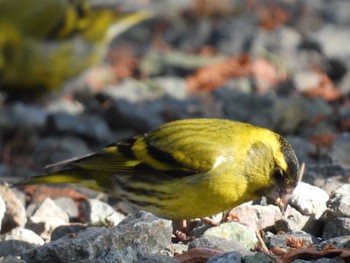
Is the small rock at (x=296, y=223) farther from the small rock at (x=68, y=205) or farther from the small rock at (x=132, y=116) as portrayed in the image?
the small rock at (x=132, y=116)

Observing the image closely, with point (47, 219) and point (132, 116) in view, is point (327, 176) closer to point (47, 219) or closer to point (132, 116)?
point (47, 219)

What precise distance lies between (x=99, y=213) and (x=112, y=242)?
1.22 m

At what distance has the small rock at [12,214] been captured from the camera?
5.19 meters

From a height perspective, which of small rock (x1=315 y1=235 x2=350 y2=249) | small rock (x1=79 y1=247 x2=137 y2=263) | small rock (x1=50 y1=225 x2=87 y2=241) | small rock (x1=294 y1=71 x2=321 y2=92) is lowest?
small rock (x1=315 y1=235 x2=350 y2=249)

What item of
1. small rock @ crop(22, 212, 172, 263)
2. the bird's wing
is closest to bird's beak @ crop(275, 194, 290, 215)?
the bird's wing

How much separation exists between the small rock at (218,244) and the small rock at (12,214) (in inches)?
42.3

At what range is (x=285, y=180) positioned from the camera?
4996mm

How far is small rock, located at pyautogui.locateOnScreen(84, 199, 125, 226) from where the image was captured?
526cm

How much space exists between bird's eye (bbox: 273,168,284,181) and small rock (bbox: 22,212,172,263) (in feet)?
2.91

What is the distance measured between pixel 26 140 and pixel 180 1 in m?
3.33

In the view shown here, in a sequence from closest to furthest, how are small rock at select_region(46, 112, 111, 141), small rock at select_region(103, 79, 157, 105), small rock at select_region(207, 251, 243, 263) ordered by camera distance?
small rock at select_region(207, 251, 243, 263) < small rock at select_region(46, 112, 111, 141) < small rock at select_region(103, 79, 157, 105)

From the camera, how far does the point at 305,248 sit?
A: 4223 millimetres

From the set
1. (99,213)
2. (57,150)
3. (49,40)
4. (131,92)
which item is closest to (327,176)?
(99,213)

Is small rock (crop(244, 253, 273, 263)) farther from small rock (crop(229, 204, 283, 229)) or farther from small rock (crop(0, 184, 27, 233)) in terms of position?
small rock (crop(0, 184, 27, 233))
